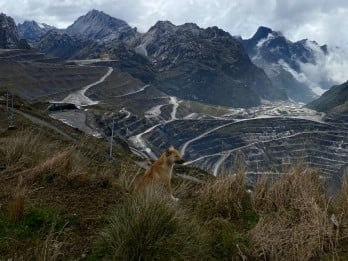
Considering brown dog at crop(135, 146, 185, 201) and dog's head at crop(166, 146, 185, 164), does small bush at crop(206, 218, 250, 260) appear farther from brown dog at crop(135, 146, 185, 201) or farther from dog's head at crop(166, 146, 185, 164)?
dog's head at crop(166, 146, 185, 164)

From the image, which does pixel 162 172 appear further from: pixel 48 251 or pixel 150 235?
pixel 48 251

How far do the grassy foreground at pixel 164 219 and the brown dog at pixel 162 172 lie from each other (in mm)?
300

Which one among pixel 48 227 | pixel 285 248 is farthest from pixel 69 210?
pixel 285 248

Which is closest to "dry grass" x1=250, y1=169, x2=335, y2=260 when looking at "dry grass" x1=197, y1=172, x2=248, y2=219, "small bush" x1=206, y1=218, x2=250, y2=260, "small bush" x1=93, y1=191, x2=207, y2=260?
"small bush" x1=206, y1=218, x2=250, y2=260

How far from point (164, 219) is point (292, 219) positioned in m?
2.35

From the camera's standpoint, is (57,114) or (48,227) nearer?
(48,227)

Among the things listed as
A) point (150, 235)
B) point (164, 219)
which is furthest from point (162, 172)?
point (150, 235)

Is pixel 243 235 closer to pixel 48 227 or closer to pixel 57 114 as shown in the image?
pixel 48 227

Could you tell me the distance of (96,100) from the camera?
119 metres

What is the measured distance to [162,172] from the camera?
27.9ft

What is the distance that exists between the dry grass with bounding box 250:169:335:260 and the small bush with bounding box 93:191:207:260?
871mm

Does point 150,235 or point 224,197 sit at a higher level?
point 224,197

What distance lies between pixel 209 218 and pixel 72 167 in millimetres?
3051

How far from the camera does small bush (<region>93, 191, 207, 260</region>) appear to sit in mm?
4996
